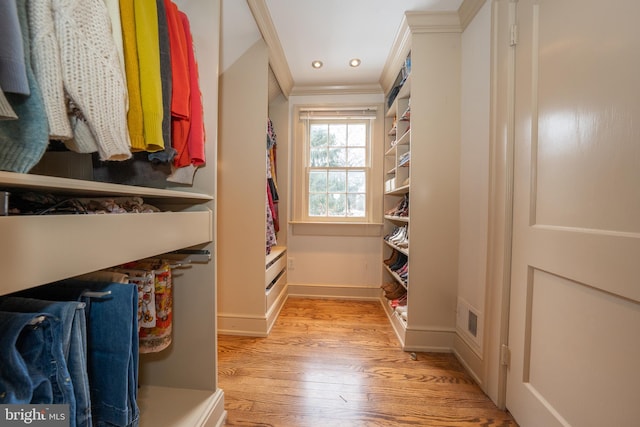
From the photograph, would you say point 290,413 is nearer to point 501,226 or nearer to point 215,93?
point 501,226

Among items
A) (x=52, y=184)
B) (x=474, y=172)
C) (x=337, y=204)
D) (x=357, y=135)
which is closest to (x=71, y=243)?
(x=52, y=184)

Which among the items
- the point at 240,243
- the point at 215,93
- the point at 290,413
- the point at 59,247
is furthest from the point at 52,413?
the point at 240,243

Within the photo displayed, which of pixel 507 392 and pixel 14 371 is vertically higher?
pixel 14 371

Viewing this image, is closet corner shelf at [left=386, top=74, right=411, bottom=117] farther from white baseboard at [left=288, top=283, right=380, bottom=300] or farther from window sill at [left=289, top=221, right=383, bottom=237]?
white baseboard at [left=288, top=283, right=380, bottom=300]

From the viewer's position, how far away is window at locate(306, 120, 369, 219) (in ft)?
8.86

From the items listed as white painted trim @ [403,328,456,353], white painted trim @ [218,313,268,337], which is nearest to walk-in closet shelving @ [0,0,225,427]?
white painted trim @ [218,313,268,337]

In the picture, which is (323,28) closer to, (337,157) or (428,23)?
(428,23)

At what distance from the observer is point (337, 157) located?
2.73m

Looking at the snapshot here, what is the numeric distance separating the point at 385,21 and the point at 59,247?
2079 millimetres

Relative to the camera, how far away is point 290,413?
116cm

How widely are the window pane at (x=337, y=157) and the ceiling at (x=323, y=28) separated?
765 millimetres

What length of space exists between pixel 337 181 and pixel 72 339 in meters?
2.36

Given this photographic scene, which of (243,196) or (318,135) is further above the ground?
(318,135)

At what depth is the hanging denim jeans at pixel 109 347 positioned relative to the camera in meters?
0.69
